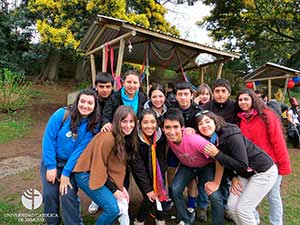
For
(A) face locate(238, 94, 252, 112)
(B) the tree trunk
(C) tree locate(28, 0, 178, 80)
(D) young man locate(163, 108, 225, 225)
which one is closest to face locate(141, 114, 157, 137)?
(D) young man locate(163, 108, 225, 225)

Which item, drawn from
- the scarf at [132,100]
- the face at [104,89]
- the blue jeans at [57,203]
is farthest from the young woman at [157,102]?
the blue jeans at [57,203]

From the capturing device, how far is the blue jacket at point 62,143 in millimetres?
2381

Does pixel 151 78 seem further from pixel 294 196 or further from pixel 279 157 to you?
pixel 279 157

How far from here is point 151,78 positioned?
13297mm

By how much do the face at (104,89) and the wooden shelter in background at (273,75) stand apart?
245 inches

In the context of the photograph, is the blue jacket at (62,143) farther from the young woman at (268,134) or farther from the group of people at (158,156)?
the young woman at (268,134)

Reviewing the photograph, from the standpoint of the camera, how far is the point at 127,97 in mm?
2928

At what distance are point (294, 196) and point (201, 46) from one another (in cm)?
319

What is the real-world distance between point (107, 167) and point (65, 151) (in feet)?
1.45

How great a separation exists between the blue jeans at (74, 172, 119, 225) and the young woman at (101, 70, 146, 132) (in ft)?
2.19

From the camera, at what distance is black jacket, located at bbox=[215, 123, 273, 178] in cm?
225

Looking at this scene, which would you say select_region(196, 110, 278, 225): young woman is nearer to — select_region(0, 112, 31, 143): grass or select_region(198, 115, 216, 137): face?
select_region(198, 115, 216, 137): face

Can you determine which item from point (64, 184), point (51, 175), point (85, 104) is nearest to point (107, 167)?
point (64, 184)

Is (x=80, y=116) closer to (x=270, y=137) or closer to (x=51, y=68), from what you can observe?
(x=270, y=137)
